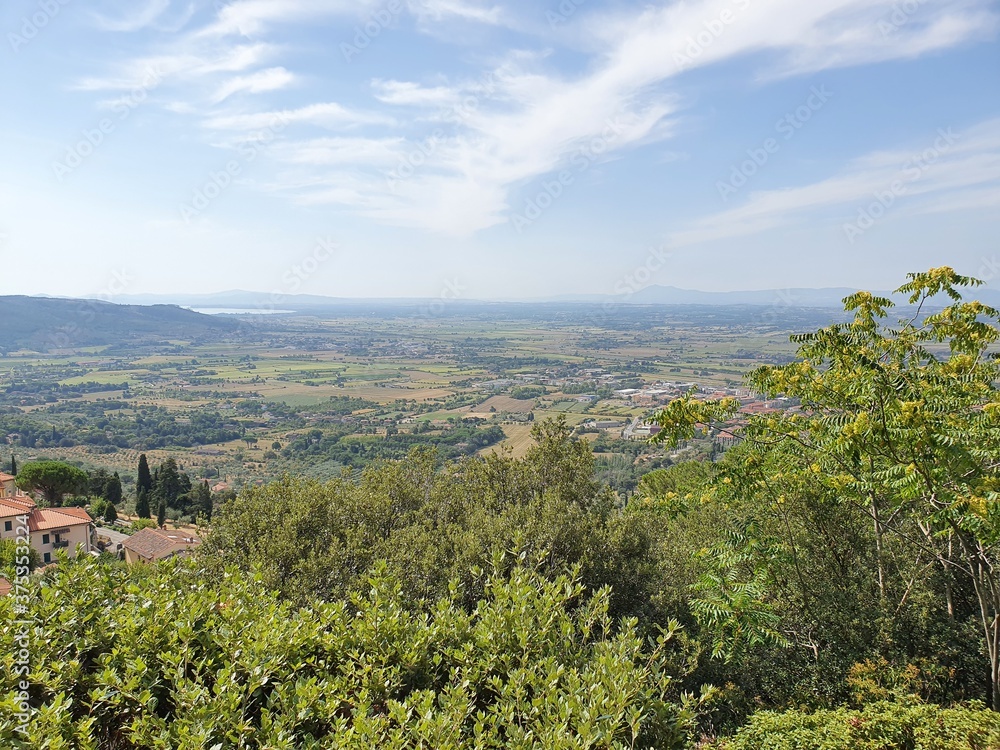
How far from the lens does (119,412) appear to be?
86.5 meters

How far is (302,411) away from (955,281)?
86916mm

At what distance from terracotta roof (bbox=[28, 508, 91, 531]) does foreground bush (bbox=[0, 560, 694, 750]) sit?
2635 centimetres

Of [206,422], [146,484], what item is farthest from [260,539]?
[206,422]

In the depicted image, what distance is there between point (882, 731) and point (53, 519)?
108 feet

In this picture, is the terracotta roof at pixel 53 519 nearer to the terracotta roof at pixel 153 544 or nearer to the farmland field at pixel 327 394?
the terracotta roof at pixel 153 544

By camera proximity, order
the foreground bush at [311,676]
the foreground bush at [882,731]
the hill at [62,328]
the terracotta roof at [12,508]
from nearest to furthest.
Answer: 1. the foreground bush at [311,676]
2. the foreground bush at [882,731]
3. the terracotta roof at [12,508]
4. the hill at [62,328]

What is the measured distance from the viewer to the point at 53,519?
26562 mm

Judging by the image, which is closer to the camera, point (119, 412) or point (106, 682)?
point (106, 682)

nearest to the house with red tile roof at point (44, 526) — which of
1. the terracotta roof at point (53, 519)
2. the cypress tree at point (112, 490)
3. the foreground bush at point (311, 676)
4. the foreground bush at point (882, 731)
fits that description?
the terracotta roof at point (53, 519)

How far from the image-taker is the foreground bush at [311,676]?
3.42m

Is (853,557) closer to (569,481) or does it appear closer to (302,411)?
(569,481)

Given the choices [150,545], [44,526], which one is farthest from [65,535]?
[150,545]

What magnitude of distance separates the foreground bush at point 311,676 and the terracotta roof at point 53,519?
26.4 meters

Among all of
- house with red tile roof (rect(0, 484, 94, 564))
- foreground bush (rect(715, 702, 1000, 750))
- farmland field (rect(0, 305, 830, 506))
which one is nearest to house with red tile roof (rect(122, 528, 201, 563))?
house with red tile roof (rect(0, 484, 94, 564))
